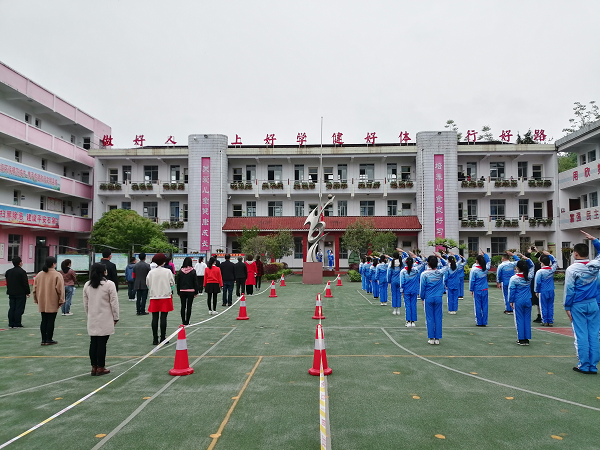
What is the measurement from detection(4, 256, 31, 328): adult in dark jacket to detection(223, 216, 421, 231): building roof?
2627 centimetres

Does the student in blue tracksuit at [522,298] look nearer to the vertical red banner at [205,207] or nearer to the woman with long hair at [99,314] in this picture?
the woman with long hair at [99,314]

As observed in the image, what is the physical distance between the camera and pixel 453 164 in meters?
36.2

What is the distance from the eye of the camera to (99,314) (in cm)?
635

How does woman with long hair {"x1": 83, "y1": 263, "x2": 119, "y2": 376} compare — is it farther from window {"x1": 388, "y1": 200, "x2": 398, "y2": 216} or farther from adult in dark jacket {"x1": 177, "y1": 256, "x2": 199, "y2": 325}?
window {"x1": 388, "y1": 200, "x2": 398, "y2": 216}

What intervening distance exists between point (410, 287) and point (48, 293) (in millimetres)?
8313

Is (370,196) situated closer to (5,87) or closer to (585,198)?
(585,198)

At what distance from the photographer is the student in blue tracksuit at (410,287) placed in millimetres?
10680

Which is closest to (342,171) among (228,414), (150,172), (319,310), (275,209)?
(275,209)

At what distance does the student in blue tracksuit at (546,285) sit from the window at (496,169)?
30.5 m

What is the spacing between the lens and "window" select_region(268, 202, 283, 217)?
39500 mm

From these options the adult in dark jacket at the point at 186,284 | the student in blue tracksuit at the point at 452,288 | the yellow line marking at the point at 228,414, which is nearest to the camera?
the yellow line marking at the point at 228,414

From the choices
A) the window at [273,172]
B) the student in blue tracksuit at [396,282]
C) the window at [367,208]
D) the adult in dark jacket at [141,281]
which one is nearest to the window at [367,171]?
the window at [367,208]

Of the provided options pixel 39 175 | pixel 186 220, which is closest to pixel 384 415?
pixel 39 175

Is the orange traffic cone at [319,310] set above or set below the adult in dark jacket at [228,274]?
below
